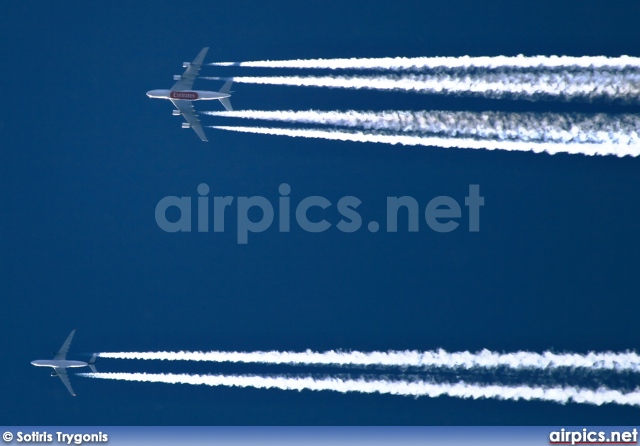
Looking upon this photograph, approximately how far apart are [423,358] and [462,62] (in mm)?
8319

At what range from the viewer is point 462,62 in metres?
25.1

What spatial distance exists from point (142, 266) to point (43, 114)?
570 centimetres

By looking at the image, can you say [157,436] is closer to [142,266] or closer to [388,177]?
[142,266]

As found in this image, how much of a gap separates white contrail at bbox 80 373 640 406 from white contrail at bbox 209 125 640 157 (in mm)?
6356

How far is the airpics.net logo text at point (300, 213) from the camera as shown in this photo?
87.8ft

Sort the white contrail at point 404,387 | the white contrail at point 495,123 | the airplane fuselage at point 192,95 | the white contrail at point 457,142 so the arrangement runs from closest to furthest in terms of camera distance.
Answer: the white contrail at point 404,387, the white contrail at point 457,142, the white contrail at point 495,123, the airplane fuselage at point 192,95

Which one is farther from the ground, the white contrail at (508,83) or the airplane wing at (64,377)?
the white contrail at (508,83)

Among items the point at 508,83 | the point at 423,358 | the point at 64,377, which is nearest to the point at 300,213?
the point at 423,358

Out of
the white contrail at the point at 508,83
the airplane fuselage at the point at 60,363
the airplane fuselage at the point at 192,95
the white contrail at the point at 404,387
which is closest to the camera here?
the white contrail at the point at 404,387

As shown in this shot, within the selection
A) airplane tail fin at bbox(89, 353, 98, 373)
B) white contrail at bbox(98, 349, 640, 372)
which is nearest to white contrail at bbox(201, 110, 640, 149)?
white contrail at bbox(98, 349, 640, 372)

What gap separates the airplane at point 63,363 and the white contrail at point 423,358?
20.1 inches

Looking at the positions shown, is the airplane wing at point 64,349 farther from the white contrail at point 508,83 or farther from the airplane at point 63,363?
the white contrail at point 508,83

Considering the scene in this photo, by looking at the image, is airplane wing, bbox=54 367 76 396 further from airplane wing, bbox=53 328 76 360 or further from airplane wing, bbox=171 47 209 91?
airplane wing, bbox=171 47 209 91

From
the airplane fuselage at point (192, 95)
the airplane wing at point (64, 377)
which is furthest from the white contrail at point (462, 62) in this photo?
the airplane wing at point (64, 377)
